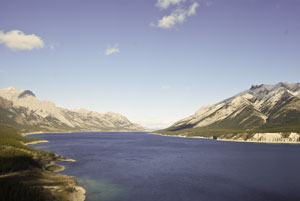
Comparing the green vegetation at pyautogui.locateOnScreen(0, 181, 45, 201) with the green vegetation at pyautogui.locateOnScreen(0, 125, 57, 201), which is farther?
the green vegetation at pyautogui.locateOnScreen(0, 125, 57, 201)

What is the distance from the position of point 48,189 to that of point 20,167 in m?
30.7

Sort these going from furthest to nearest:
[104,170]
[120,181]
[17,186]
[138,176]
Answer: [104,170] → [138,176] → [120,181] → [17,186]

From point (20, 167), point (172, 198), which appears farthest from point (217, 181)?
point (20, 167)

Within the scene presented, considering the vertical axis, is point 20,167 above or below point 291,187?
above

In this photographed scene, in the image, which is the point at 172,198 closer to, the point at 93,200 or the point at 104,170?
the point at 93,200

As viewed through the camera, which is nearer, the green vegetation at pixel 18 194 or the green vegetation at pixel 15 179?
the green vegetation at pixel 18 194

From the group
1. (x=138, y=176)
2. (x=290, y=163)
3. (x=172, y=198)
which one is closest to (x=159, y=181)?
(x=138, y=176)

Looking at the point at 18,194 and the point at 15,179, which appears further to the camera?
the point at 15,179

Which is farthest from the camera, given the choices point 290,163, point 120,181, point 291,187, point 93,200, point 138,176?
point 290,163

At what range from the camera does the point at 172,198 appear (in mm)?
74500

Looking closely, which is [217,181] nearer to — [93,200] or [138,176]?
[138,176]

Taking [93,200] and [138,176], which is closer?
[93,200]

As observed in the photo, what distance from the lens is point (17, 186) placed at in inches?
2527

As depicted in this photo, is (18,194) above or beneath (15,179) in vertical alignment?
above
